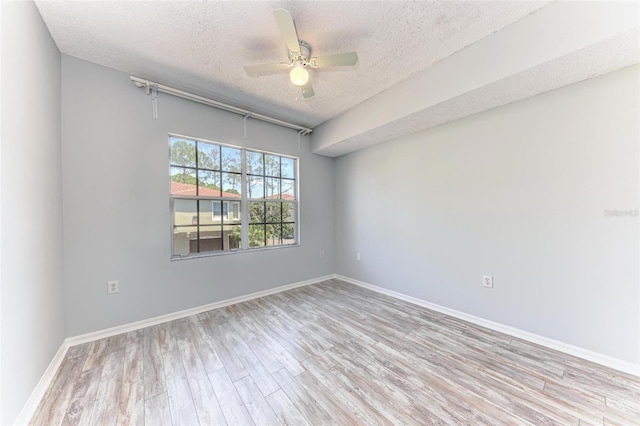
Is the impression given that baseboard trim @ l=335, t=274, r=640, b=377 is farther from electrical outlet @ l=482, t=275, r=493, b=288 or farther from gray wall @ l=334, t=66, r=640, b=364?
electrical outlet @ l=482, t=275, r=493, b=288

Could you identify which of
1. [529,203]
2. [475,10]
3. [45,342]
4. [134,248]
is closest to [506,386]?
[529,203]

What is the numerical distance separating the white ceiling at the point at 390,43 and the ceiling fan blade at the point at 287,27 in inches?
8.6

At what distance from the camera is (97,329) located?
86.0 inches

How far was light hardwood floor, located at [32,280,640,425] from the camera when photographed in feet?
4.45

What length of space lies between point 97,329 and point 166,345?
757 millimetres

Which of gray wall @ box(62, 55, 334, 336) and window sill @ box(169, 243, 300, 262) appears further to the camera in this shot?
window sill @ box(169, 243, 300, 262)

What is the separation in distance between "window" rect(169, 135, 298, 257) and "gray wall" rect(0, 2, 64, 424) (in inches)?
38.5

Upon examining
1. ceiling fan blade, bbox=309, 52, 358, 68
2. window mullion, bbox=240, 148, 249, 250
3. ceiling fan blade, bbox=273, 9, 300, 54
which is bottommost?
window mullion, bbox=240, 148, 249, 250

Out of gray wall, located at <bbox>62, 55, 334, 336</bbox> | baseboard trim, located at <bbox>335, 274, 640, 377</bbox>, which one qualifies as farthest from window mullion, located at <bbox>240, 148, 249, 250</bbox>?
baseboard trim, located at <bbox>335, 274, 640, 377</bbox>

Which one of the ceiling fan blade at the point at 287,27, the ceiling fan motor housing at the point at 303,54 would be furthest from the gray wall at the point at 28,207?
the ceiling fan motor housing at the point at 303,54

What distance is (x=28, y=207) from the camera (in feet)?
4.79

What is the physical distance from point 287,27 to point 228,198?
2.18 metres

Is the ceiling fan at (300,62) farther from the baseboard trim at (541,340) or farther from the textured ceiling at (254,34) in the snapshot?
the baseboard trim at (541,340)

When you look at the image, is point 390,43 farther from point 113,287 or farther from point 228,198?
point 113,287
